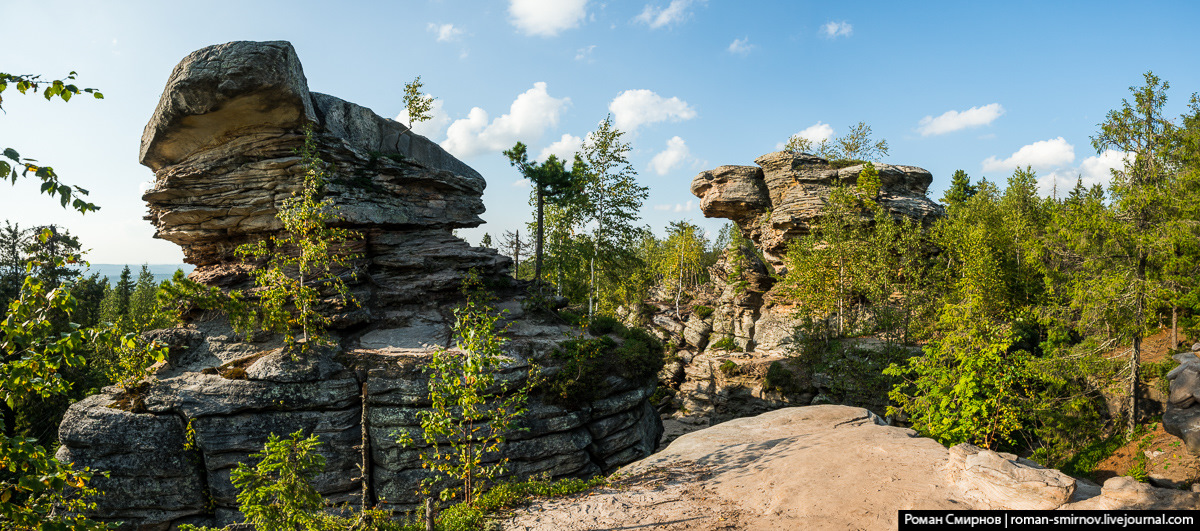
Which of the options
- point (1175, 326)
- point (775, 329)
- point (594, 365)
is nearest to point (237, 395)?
point (594, 365)

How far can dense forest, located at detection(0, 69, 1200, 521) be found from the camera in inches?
150

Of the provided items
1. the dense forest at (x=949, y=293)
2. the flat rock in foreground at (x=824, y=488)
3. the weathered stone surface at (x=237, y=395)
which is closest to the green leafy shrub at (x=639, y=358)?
the dense forest at (x=949, y=293)

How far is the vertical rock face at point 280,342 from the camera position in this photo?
1285cm

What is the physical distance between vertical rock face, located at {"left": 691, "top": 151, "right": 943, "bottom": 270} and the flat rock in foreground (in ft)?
76.5

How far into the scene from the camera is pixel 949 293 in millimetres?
24141

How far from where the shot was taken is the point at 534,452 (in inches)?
543

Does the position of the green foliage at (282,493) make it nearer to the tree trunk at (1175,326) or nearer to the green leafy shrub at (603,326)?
the green leafy shrub at (603,326)

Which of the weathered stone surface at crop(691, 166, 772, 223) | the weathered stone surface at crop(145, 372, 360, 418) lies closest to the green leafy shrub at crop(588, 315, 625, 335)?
the weathered stone surface at crop(145, 372, 360, 418)

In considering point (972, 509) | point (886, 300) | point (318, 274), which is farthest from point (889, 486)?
point (886, 300)

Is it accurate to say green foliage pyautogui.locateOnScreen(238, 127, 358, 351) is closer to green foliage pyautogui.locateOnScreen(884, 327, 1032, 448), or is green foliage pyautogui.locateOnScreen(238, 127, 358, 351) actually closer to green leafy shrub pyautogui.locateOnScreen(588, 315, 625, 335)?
green leafy shrub pyautogui.locateOnScreen(588, 315, 625, 335)

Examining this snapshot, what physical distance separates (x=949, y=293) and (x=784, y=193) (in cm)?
1180

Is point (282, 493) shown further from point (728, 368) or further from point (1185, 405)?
point (728, 368)

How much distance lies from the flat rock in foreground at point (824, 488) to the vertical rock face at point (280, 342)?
5.31m

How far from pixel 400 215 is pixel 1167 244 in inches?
889
